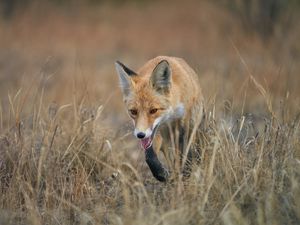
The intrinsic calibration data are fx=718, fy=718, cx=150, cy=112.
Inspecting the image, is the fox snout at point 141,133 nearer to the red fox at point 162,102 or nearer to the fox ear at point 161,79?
the red fox at point 162,102

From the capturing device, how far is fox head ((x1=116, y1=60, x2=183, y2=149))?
6.19m

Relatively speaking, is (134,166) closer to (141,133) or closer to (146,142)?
(146,142)

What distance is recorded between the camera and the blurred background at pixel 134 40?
464 inches

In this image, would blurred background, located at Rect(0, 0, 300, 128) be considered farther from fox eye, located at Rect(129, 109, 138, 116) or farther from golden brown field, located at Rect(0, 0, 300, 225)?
fox eye, located at Rect(129, 109, 138, 116)

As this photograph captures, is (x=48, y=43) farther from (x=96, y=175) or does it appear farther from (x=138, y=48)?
(x=96, y=175)

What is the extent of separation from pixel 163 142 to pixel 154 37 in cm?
1083

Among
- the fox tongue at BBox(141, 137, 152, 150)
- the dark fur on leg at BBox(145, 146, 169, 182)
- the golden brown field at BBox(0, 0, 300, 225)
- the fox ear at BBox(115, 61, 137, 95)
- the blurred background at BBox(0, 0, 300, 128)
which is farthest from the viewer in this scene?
the blurred background at BBox(0, 0, 300, 128)

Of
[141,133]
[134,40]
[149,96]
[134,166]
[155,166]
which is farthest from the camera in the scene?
[134,40]

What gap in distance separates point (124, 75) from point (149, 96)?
0.98 ft

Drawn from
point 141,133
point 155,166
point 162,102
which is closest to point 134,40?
point 162,102

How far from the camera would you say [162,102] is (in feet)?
20.8

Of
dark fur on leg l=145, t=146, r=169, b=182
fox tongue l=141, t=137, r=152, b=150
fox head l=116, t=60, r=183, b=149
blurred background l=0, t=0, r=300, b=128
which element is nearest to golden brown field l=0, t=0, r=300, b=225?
dark fur on leg l=145, t=146, r=169, b=182

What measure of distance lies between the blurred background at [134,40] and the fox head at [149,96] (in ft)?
12.0

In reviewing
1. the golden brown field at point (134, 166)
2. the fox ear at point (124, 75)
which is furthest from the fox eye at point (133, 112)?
the golden brown field at point (134, 166)
